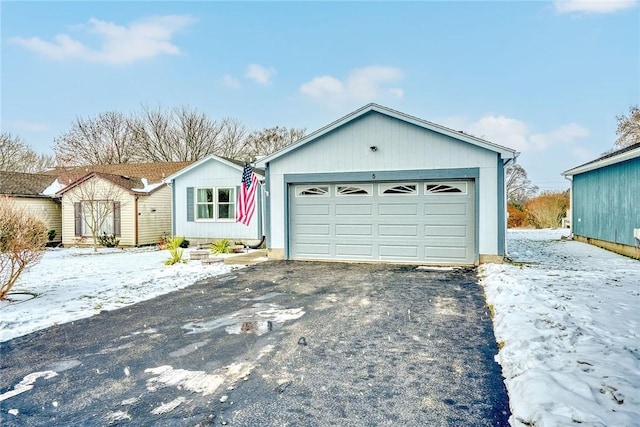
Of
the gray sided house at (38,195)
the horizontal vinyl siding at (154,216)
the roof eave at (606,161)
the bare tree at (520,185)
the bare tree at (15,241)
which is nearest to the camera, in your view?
the bare tree at (15,241)

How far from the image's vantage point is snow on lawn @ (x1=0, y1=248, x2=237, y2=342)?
564cm

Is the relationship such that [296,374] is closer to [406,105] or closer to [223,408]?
[223,408]

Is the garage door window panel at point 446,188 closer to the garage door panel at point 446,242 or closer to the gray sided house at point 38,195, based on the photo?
the garage door panel at point 446,242

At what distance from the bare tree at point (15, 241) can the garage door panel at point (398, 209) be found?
754 centimetres

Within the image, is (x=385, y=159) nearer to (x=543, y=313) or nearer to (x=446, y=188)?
(x=446, y=188)

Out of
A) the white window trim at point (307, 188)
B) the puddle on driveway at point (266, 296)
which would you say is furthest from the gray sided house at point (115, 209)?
the puddle on driveway at point (266, 296)

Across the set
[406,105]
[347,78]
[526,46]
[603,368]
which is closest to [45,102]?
[347,78]

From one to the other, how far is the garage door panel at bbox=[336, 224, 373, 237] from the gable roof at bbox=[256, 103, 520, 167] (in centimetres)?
262

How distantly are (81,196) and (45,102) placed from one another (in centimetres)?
958

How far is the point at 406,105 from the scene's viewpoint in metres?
25.9

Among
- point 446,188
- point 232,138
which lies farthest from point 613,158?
point 232,138

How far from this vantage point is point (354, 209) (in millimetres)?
10781

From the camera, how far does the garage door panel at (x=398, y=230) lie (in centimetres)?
1022

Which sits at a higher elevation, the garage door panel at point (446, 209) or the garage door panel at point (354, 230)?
the garage door panel at point (446, 209)
